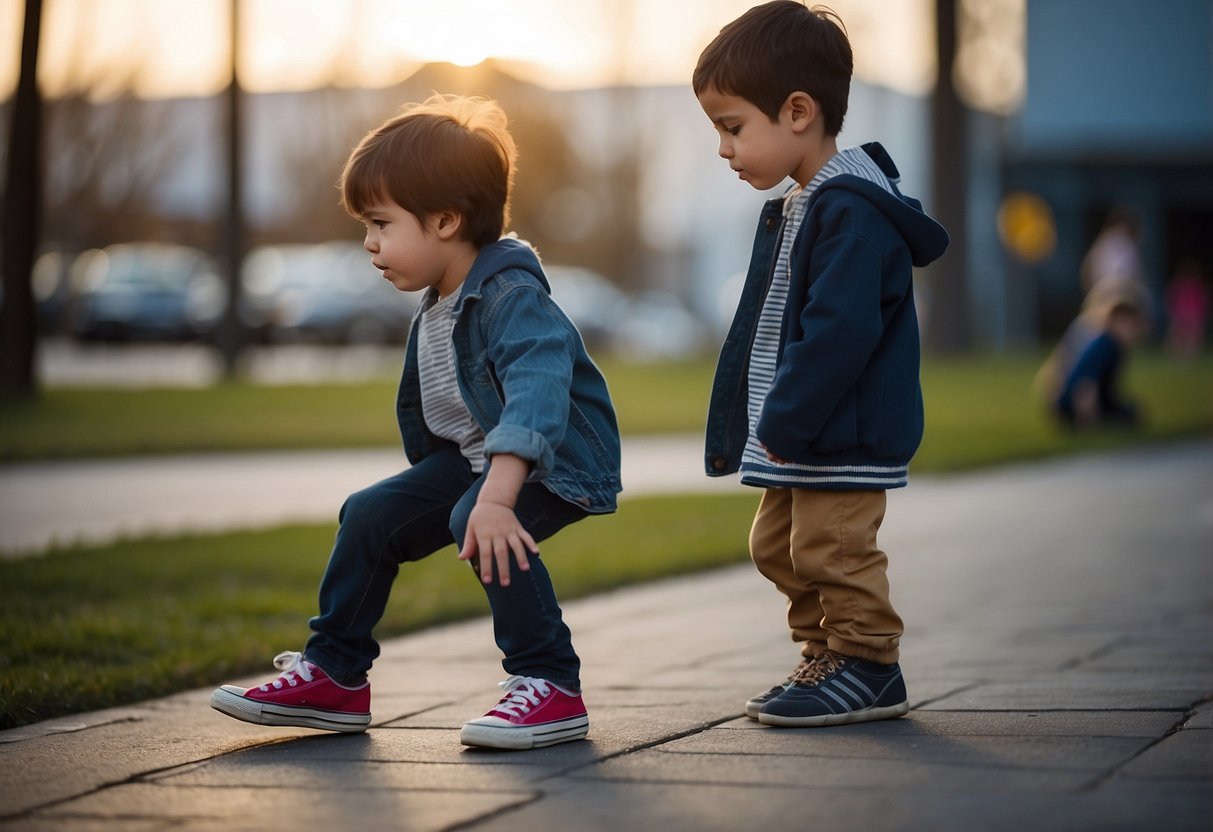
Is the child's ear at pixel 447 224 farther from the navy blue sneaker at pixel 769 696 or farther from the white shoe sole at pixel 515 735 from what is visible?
the navy blue sneaker at pixel 769 696

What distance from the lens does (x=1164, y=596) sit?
18.8ft

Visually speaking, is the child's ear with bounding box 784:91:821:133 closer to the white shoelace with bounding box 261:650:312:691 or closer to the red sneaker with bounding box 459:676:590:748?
the red sneaker with bounding box 459:676:590:748

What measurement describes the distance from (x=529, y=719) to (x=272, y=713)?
22.6 inches

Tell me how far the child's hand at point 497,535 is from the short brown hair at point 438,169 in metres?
0.68

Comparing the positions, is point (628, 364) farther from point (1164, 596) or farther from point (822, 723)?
point (822, 723)

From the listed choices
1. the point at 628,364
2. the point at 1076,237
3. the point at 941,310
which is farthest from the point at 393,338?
the point at 1076,237

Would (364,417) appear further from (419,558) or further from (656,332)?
(656,332)

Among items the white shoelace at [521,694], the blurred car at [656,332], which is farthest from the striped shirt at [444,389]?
the blurred car at [656,332]

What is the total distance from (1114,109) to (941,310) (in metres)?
13.7

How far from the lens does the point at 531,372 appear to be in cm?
340

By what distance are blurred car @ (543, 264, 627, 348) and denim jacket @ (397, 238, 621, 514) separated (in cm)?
3088

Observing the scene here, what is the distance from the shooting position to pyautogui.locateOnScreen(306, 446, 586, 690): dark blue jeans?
3.54 m

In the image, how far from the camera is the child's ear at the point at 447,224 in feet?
12.0

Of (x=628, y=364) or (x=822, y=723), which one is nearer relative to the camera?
(x=822, y=723)
